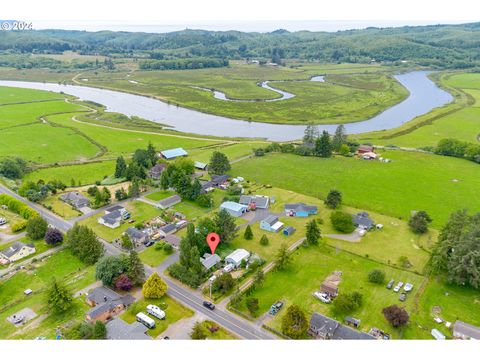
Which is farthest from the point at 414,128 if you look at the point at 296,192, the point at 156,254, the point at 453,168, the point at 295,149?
the point at 156,254

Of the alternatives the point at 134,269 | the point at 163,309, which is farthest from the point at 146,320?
the point at 134,269

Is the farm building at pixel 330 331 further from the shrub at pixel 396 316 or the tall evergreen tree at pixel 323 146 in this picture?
the tall evergreen tree at pixel 323 146

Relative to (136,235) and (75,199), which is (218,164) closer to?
(136,235)

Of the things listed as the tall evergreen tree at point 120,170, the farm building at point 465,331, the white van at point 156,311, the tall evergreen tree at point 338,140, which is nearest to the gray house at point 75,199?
the tall evergreen tree at point 120,170

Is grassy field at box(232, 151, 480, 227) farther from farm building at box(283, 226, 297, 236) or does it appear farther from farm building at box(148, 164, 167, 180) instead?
farm building at box(148, 164, 167, 180)

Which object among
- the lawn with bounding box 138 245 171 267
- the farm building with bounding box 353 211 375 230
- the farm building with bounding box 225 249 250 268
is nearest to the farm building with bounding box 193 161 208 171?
the lawn with bounding box 138 245 171 267
